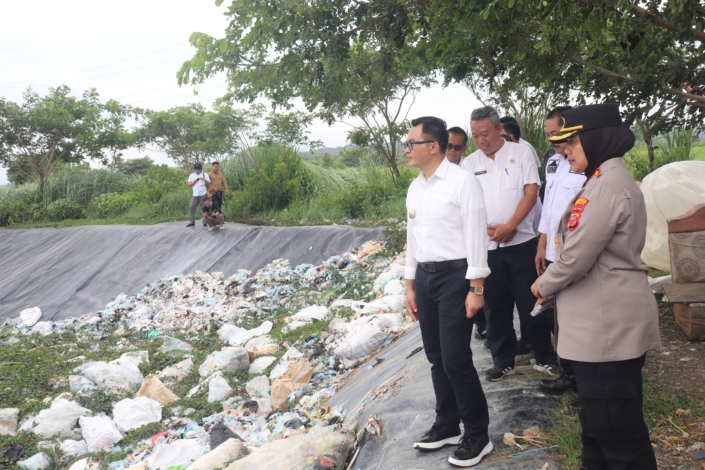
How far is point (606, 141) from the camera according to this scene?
199cm

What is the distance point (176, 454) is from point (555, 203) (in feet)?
9.93

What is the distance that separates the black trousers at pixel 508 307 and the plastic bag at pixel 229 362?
11.3 feet

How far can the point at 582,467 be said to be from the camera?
2219 millimetres

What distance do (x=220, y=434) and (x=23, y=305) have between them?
32.5 feet

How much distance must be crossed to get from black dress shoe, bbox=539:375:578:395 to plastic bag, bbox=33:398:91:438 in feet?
14.1

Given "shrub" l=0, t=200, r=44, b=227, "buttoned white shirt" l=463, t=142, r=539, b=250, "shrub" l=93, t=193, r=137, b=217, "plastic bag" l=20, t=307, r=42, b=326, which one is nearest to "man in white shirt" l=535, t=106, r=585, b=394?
"buttoned white shirt" l=463, t=142, r=539, b=250

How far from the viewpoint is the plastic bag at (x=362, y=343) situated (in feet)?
17.2

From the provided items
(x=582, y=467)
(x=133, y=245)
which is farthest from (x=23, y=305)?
(x=582, y=467)

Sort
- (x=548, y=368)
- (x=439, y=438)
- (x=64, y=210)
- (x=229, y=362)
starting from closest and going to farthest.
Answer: (x=439, y=438)
(x=548, y=368)
(x=229, y=362)
(x=64, y=210)

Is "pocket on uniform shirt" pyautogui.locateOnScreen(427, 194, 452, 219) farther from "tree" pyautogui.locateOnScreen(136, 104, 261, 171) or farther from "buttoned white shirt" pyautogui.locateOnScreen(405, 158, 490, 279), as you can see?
"tree" pyautogui.locateOnScreen(136, 104, 261, 171)

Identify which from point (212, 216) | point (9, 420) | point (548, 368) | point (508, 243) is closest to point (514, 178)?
point (508, 243)

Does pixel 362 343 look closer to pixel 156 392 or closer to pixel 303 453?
pixel 156 392

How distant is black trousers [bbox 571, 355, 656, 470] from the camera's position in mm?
1937

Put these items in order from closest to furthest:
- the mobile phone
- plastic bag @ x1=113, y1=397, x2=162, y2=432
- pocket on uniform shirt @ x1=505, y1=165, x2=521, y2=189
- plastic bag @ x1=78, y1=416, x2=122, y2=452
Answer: the mobile phone → pocket on uniform shirt @ x1=505, y1=165, x2=521, y2=189 → plastic bag @ x1=78, y1=416, x2=122, y2=452 → plastic bag @ x1=113, y1=397, x2=162, y2=432
